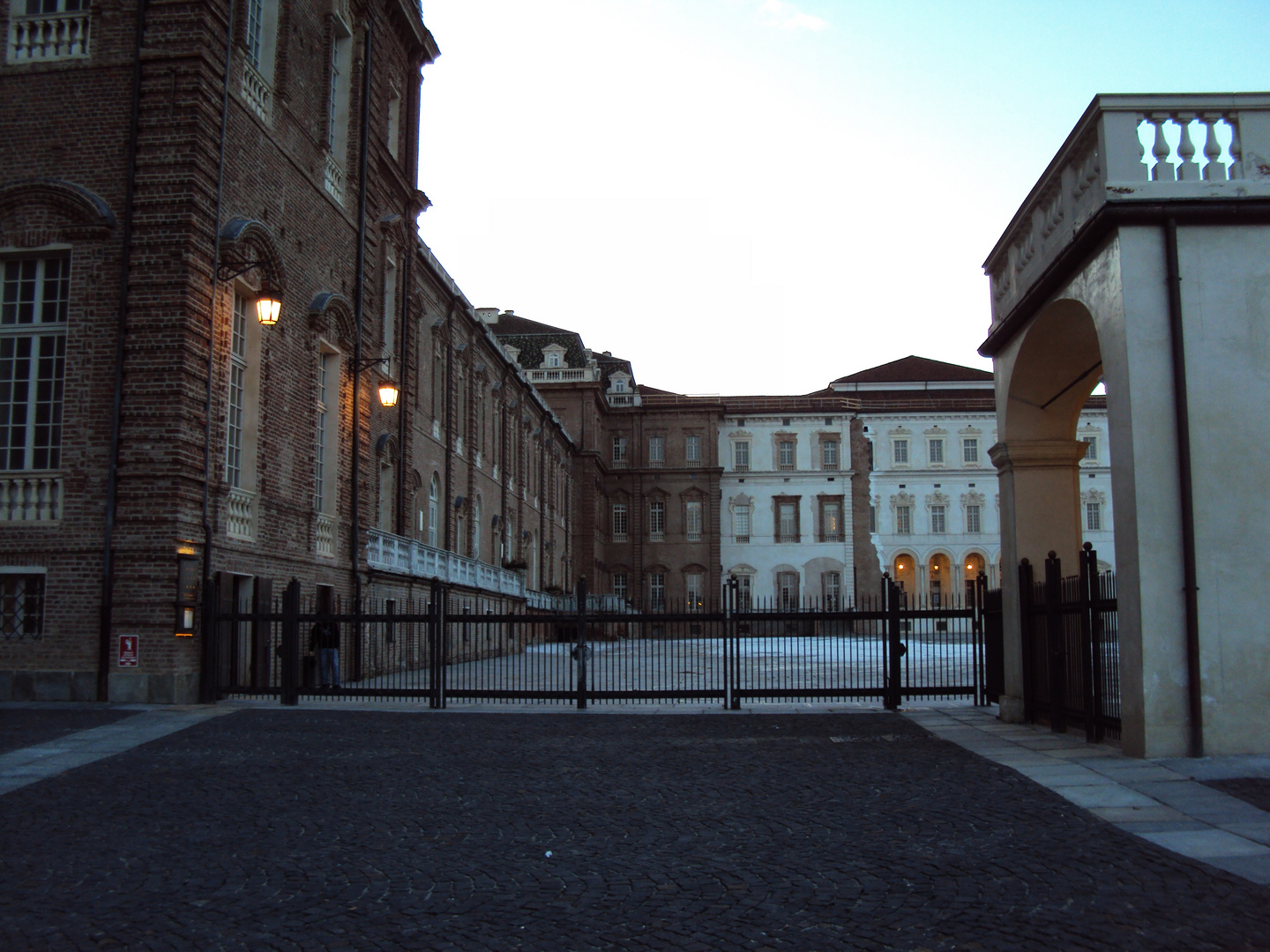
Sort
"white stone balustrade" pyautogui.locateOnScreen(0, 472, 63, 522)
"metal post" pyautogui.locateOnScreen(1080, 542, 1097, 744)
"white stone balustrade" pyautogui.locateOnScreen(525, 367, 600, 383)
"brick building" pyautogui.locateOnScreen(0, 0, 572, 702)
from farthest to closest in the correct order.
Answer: "white stone balustrade" pyautogui.locateOnScreen(525, 367, 600, 383) < "white stone balustrade" pyautogui.locateOnScreen(0, 472, 63, 522) < "brick building" pyautogui.locateOnScreen(0, 0, 572, 702) < "metal post" pyautogui.locateOnScreen(1080, 542, 1097, 744)

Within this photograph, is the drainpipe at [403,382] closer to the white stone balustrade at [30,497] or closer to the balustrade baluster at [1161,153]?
the white stone balustrade at [30,497]

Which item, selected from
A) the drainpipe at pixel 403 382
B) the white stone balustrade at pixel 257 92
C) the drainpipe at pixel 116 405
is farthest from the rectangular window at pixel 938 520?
the drainpipe at pixel 116 405

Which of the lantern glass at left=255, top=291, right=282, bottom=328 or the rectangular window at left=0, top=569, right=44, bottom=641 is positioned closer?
the rectangular window at left=0, top=569, right=44, bottom=641

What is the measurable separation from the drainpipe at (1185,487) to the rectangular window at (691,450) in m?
65.5

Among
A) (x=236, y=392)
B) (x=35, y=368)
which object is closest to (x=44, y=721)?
(x=35, y=368)

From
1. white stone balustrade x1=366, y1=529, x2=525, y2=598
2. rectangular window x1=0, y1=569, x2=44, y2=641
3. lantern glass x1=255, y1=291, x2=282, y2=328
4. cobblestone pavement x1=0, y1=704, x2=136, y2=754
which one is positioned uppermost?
lantern glass x1=255, y1=291, x2=282, y2=328

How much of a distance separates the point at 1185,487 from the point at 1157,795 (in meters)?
2.94

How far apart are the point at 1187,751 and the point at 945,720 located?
4.87 metres

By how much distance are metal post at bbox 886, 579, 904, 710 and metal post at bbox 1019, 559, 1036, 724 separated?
2.52 m

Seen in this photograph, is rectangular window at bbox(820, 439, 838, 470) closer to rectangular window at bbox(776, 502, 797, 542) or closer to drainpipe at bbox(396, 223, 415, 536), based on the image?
rectangular window at bbox(776, 502, 797, 542)

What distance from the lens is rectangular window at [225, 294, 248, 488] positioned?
18031mm

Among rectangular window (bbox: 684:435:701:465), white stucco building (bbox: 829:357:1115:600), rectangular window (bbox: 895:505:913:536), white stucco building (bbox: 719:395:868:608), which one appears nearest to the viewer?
rectangular window (bbox: 684:435:701:465)

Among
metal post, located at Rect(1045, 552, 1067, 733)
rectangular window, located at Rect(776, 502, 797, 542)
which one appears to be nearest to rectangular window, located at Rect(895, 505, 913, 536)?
rectangular window, located at Rect(776, 502, 797, 542)

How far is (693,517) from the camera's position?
75812 millimetres
